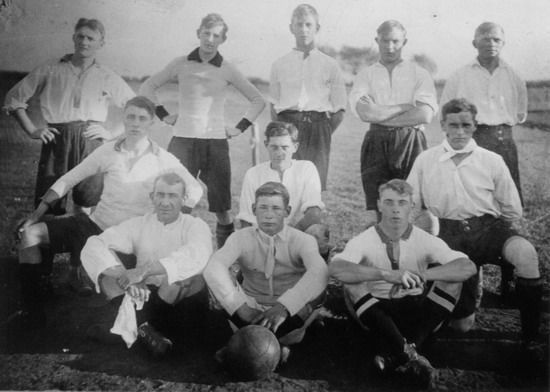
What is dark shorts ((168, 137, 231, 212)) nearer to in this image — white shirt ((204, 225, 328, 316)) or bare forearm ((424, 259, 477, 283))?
white shirt ((204, 225, 328, 316))

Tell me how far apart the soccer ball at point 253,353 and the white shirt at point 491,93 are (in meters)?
2.62

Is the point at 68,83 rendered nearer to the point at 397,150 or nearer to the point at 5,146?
the point at 5,146

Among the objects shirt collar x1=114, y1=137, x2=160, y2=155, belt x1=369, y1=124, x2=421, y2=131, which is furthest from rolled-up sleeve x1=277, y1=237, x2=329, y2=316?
Result: shirt collar x1=114, y1=137, x2=160, y2=155

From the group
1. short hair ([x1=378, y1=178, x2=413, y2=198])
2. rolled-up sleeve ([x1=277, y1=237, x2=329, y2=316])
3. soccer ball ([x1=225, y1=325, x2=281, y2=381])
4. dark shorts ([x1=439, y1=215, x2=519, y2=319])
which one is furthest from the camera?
dark shorts ([x1=439, y1=215, x2=519, y2=319])

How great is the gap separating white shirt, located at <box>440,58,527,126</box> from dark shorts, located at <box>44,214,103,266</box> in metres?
3.37

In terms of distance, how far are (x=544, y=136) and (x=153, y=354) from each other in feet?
11.8

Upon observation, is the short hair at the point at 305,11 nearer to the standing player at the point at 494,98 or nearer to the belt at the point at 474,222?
the standing player at the point at 494,98

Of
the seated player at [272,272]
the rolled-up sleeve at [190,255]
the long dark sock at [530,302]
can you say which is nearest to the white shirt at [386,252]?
the seated player at [272,272]

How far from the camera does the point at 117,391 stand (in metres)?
3.46

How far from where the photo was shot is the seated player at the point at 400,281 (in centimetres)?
338

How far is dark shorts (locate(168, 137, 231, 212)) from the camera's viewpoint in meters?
4.57

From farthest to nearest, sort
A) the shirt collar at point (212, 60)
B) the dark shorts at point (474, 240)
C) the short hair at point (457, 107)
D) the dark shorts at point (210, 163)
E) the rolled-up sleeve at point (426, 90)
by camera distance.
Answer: the dark shorts at point (210, 163) < the shirt collar at point (212, 60) < the rolled-up sleeve at point (426, 90) < the short hair at point (457, 107) < the dark shorts at point (474, 240)

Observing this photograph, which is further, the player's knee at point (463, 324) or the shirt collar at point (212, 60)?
the shirt collar at point (212, 60)

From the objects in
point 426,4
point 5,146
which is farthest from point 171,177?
point 426,4
